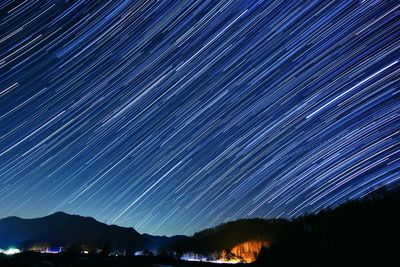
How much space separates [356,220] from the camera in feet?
142

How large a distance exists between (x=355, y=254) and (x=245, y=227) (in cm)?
7050

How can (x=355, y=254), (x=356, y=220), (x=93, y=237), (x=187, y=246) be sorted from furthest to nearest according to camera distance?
1. (x=93, y=237)
2. (x=187, y=246)
3. (x=356, y=220)
4. (x=355, y=254)

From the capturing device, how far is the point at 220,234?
98500 mm

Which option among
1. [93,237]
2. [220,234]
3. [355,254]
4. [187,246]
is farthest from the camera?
[93,237]

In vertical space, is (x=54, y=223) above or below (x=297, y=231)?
above

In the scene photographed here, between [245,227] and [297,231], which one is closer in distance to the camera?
[297,231]

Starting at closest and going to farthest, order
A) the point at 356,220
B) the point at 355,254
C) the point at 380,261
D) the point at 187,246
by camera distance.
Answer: the point at 380,261 → the point at 355,254 → the point at 356,220 → the point at 187,246

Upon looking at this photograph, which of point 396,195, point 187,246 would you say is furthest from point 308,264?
point 187,246

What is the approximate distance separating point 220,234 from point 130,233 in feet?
178

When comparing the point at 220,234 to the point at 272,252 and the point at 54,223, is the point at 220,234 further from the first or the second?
the point at 54,223

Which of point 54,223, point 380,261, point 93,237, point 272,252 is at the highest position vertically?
point 54,223

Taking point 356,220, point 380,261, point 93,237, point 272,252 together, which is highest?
point 93,237

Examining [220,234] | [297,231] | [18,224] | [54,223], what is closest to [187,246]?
[220,234]

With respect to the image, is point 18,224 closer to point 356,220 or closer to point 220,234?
point 220,234
